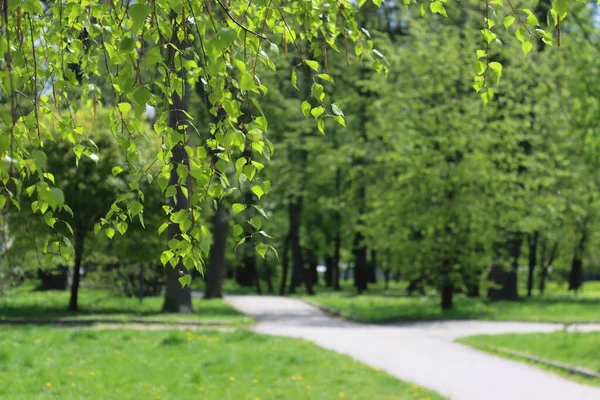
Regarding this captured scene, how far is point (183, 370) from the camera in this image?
1090 cm

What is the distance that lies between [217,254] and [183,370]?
20266mm

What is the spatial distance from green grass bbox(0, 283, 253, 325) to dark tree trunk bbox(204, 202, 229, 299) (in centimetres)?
253

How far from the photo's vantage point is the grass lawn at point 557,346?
12188 millimetres

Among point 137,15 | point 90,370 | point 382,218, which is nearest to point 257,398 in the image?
point 90,370

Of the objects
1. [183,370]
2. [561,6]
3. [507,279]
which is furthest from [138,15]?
[507,279]

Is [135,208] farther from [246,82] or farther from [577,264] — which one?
[577,264]

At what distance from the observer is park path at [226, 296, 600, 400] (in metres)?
10.1

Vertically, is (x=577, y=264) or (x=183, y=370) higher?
(x=577, y=264)

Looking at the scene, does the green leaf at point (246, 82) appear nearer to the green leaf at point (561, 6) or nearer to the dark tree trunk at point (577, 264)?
the green leaf at point (561, 6)

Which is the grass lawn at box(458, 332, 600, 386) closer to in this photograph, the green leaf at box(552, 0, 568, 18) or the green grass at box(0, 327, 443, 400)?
the green grass at box(0, 327, 443, 400)

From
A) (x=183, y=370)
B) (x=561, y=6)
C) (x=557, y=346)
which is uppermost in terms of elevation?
(x=561, y=6)

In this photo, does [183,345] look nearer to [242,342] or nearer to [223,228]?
[242,342]

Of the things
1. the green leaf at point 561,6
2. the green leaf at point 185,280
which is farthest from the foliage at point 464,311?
the green leaf at point 561,6

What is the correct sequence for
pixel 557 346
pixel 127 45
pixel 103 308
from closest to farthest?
pixel 127 45
pixel 557 346
pixel 103 308
